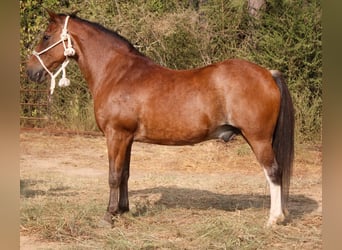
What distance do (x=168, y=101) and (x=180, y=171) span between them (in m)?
3.28

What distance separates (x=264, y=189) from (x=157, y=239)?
8.45ft

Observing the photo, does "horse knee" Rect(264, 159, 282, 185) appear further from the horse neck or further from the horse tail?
the horse neck

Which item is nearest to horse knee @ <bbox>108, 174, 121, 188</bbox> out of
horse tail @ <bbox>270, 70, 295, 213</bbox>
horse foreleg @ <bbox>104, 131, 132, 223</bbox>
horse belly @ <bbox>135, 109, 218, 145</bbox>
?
horse foreleg @ <bbox>104, 131, 132, 223</bbox>

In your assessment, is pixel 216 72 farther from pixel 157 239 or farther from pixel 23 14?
pixel 23 14

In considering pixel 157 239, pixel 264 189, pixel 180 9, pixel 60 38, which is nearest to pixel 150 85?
pixel 60 38

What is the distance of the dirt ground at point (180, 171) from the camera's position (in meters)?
5.19

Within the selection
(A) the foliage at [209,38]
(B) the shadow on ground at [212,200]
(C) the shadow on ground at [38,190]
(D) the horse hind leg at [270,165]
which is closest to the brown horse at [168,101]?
(D) the horse hind leg at [270,165]

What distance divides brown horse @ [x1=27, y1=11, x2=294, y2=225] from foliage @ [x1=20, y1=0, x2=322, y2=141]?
4715mm

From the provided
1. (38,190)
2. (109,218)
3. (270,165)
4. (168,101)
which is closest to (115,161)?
(109,218)

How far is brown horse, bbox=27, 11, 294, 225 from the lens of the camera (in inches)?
156

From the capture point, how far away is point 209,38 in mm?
9672

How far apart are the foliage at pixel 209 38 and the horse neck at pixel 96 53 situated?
5.02 m

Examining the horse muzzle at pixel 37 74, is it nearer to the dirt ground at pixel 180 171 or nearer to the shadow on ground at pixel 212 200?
the dirt ground at pixel 180 171
